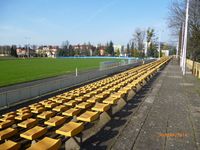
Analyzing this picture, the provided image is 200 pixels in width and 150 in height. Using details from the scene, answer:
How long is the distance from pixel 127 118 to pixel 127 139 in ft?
5.90

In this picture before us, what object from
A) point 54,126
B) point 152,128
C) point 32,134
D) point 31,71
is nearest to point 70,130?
point 32,134

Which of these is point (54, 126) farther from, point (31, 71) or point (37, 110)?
point (31, 71)

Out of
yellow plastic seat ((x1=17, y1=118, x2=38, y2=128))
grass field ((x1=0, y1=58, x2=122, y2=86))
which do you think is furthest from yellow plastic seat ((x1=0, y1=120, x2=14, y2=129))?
grass field ((x1=0, y1=58, x2=122, y2=86))

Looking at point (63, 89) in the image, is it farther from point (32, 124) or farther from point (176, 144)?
point (176, 144)

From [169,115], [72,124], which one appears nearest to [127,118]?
[169,115]

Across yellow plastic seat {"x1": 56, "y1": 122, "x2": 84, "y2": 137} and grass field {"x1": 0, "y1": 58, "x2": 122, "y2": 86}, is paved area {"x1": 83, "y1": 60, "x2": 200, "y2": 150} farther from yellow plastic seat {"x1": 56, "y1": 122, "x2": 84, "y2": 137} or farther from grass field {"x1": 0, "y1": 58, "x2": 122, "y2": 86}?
grass field {"x1": 0, "y1": 58, "x2": 122, "y2": 86}

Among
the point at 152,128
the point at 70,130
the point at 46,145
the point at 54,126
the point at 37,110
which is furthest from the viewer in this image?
the point at 37,110

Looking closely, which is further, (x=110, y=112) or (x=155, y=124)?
(x=110, y=112)

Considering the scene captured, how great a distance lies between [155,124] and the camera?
22.9ft

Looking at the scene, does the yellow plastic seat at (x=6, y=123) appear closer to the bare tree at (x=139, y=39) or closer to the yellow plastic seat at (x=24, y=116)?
the yellow plastic seat at (x=24, y=116)

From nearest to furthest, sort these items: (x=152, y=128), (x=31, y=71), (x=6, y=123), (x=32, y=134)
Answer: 1. (x=32, y=134)
2. (x=6, y=123)
3. (x=152, y=128)
4. (x=31, y=71)

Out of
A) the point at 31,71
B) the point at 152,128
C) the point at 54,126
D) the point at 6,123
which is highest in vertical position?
the point at 6,123

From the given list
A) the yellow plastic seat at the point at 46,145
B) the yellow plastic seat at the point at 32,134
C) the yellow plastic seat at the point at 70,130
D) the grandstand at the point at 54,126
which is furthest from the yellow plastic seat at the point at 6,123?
the yellow plastic seat at the point at 46,145

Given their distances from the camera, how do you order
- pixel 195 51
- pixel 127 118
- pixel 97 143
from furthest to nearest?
1. pixel 195 51
2. pixel 127 118
3. pixel 97 143
